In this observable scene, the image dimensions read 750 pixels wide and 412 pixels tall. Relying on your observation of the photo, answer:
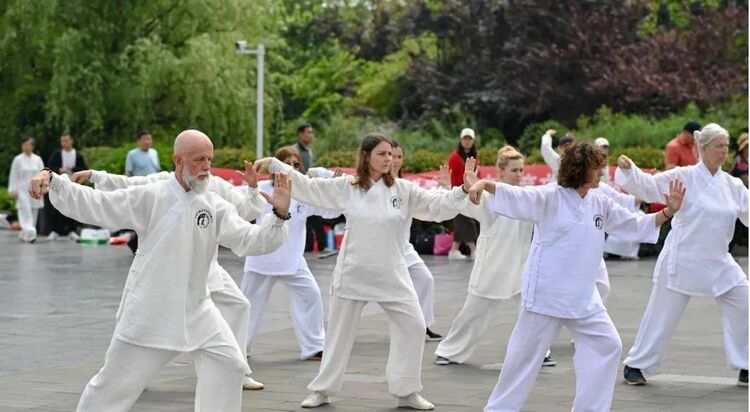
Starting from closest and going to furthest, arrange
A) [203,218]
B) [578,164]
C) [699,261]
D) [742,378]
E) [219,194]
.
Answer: [203,218] → [578,164] → [219,194] → [699,261] → [742,378]

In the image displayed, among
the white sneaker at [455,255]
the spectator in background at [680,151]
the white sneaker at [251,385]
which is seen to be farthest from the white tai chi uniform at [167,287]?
the white sneaker at [455,255]

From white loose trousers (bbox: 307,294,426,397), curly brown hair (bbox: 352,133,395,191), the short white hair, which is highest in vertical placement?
the short white hair

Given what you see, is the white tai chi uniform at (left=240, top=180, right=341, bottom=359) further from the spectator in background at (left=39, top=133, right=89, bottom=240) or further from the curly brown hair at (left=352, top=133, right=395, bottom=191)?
the spectator in background at (left=39, top=133, right=89, bottom=240)

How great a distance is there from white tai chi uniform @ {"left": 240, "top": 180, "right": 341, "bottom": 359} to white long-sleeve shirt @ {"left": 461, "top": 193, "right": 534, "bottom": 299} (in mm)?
1235

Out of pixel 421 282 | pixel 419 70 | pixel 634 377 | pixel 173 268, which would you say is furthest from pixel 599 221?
pixel 419 70

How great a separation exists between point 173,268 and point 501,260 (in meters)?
4.51

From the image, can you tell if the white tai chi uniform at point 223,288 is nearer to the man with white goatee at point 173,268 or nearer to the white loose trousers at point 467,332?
the white loose trousers at point 467,332

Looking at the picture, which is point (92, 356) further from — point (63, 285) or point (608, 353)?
point (63, 285)

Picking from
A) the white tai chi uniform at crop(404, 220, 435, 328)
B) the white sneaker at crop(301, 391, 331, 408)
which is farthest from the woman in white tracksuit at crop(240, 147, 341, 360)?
the white sneaker at crop(301, 391, 331, 408)

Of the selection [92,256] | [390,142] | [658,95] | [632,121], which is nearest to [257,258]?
[390,142]

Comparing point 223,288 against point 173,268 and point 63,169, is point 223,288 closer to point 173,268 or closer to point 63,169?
point 173,268

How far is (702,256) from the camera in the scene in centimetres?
1002

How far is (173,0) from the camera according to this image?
36031 mm

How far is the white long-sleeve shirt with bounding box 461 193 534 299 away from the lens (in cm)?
1138
